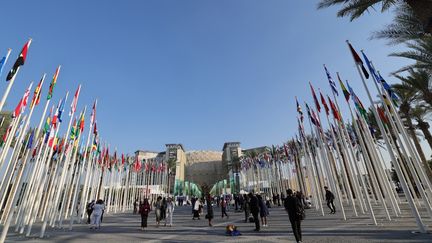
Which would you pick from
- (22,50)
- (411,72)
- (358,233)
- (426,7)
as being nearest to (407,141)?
(358,233)

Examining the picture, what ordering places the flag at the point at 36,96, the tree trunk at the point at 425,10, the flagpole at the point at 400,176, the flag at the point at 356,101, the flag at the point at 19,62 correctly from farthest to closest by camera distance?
the flag at the point at 356,101 < the flag at the point at 36,96 < the flag at the point at 19,62 < the tree trunk at the point at 425,10 < the flagpole at the point at 400,176

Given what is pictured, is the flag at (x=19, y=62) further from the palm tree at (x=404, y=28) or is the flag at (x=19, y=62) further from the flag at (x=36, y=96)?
the palm tree at (x=404, y=28)

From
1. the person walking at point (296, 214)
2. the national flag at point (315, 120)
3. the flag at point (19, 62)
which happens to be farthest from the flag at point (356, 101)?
the flag at point (19, 62)

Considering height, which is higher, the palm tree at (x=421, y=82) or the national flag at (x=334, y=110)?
the palm tree at (x=421, y=82)

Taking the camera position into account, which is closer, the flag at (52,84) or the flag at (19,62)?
the flag at (19,62)

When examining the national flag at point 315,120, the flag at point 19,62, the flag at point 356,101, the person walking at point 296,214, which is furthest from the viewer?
the national flag at point 315,120

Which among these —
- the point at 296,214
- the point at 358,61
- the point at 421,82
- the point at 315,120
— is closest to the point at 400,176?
the point at 296,214

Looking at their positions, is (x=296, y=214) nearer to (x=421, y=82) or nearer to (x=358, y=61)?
(x=358, y=61)

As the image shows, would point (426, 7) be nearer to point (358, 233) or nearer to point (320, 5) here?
point (320, 5)

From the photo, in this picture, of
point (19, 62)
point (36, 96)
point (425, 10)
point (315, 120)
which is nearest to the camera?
point (425, 10)

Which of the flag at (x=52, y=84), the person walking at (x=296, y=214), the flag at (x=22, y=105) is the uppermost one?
the flag at (x=52, y=84)

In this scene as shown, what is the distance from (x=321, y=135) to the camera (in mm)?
16906

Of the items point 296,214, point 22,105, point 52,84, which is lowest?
point 296,214

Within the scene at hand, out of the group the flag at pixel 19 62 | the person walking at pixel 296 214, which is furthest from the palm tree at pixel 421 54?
the flag at pixel 19 62
